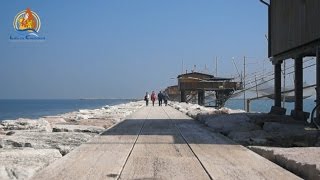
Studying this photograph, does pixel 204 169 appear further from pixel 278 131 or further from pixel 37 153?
pixel 278 131

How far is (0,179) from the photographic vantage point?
20.5 ft

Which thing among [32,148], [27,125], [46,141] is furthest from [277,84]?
[32,148]

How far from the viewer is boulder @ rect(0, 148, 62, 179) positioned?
6535 millimetres

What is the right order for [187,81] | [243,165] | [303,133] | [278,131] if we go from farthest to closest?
[187,81]
[278,131]
[303,133]
[243,165]

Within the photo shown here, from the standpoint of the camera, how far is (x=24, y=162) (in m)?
7.27

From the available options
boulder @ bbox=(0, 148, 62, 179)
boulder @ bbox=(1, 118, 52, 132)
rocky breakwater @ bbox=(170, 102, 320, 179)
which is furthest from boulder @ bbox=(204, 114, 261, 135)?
boulder @ bbox=(0, 148, 62, 179)

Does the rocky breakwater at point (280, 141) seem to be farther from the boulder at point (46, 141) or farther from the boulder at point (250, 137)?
the boulder at point (46, 141)

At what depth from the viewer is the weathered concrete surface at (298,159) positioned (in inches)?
272

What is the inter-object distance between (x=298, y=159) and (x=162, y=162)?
1.98m

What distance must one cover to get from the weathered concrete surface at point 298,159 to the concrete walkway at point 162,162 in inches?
7.0

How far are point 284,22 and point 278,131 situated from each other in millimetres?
7433

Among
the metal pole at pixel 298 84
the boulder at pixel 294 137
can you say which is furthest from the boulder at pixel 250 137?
the metal pole at pixel 298 84

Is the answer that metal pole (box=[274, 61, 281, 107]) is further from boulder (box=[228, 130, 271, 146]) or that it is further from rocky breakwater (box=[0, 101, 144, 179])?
rocky breakwater (box=[0, 101, 144, 179])

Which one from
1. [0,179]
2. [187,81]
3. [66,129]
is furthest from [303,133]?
[187,81]
